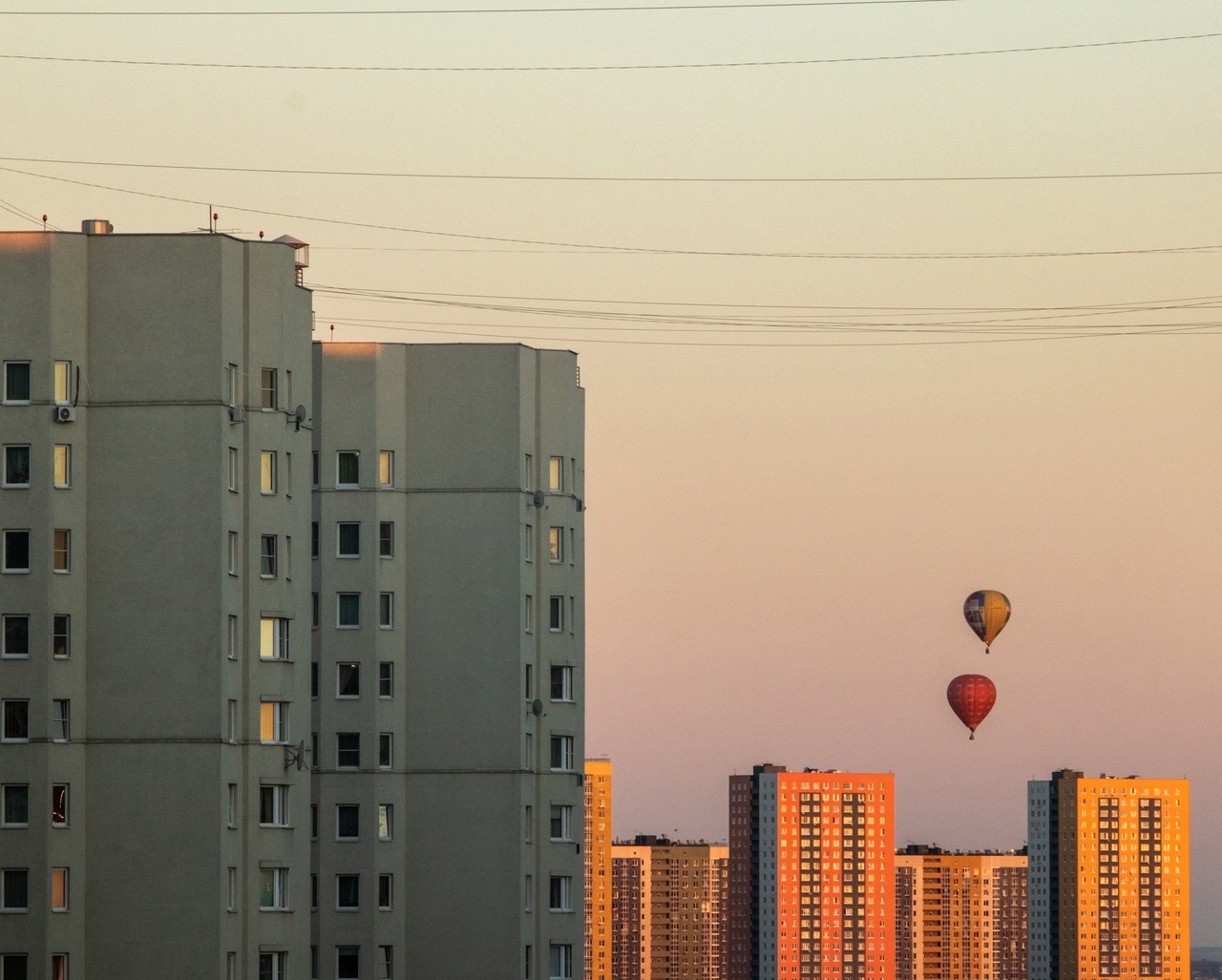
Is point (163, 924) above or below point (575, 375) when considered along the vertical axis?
below

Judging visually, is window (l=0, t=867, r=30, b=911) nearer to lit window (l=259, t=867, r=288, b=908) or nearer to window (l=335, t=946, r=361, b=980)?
lit window (l=259, t=867, r=288, b=908)

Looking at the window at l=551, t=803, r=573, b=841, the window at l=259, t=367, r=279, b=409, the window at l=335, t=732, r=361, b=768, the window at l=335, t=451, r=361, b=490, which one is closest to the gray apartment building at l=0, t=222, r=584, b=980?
the window at l=259, t=367, r=279, b=409

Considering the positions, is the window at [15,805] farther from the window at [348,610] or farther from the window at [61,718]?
the window at [348,610]

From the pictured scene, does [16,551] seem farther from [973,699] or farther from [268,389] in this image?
[973,699]

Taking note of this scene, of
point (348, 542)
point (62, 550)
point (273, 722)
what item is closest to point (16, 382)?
point (62, 550)

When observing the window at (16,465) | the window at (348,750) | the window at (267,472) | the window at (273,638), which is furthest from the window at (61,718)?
the window at (348,750)

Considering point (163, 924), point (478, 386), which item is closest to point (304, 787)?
point (163, 924)

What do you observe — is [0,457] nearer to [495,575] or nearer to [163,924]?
[163,924]
